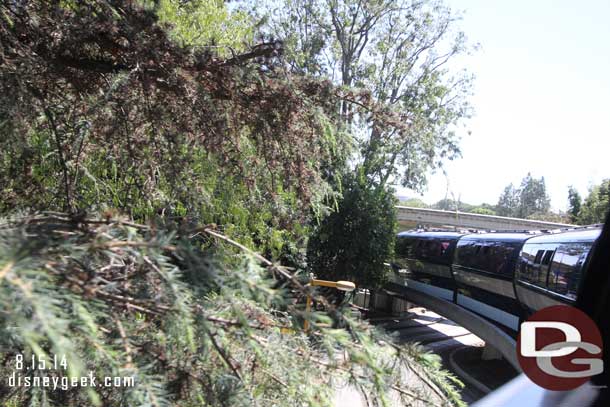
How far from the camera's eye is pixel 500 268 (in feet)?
40.2

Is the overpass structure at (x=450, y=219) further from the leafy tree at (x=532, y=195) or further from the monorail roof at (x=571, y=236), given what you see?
the leafy tree at (x=532, y=195)

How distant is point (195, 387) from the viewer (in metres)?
1.21

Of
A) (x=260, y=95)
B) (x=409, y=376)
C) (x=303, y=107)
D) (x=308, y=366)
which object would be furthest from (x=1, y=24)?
(x=409, y=376)

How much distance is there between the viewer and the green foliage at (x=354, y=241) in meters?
15.1

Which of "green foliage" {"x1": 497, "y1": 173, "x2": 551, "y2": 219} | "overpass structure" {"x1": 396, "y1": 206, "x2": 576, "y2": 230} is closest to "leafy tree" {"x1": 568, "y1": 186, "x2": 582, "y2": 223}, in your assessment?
"overpass structure" {"x1": 396, "y1": 206, "x2": 576, "y2": 230}

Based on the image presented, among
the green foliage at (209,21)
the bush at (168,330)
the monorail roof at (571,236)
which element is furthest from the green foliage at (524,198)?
the bush at (168,330)

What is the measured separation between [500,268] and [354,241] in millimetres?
4518

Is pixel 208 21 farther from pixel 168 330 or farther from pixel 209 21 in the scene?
pixel 168 330

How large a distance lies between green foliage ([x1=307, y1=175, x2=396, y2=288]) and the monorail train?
8.51ft

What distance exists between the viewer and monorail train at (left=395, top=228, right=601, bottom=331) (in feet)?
27.0

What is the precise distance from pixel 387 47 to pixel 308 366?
20.9m

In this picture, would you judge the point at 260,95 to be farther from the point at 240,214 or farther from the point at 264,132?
the point at 240,214

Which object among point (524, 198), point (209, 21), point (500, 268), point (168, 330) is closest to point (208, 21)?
point (209, 21)

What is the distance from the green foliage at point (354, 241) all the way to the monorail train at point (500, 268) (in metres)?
2.59
